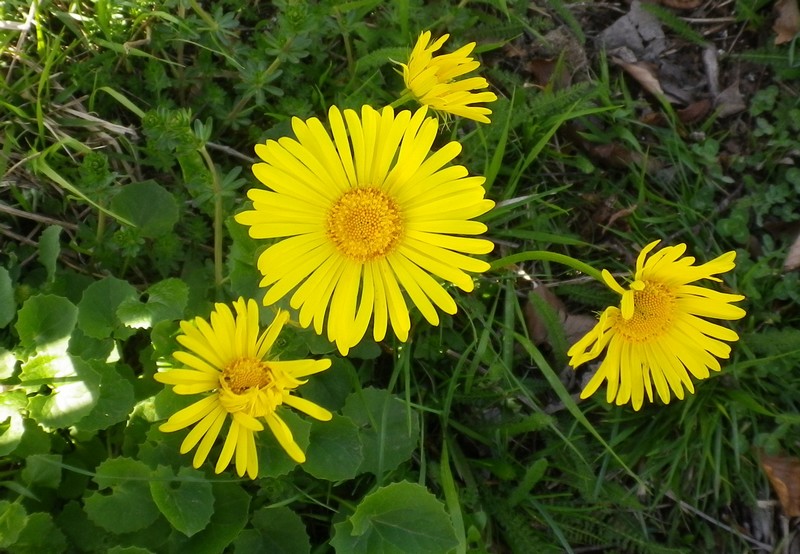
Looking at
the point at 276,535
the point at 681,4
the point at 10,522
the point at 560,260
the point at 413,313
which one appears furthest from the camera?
the point at 681,4

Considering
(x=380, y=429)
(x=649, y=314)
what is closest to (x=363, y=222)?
(x=380, y=429)

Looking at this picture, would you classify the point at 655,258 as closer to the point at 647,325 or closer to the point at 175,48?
the point at 647,325

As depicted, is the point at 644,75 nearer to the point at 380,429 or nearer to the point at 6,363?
the point at 380,429

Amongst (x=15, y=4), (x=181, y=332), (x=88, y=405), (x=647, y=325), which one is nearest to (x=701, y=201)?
(x=647, y=325)

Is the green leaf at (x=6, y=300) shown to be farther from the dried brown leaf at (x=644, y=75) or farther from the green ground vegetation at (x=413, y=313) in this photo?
the dried brown leaf at (x=644, y=75)

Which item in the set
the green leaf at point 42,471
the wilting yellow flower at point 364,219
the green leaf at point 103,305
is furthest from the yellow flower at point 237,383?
the green leaf at point 42,471
